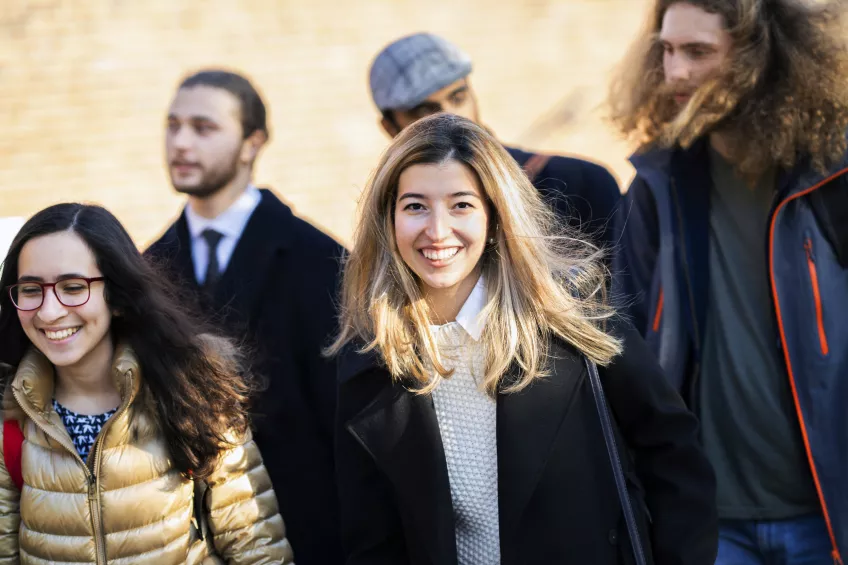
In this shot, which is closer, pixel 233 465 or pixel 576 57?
pixel 233 465

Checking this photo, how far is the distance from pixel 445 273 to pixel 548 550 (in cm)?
72

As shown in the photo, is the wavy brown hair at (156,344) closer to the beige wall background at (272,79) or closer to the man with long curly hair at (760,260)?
the man with long curly hair at (760,260)

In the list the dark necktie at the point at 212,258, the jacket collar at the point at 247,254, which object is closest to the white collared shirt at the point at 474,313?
the jacket collar at the point at 247,254

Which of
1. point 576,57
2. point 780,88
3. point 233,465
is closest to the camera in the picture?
point 233,465

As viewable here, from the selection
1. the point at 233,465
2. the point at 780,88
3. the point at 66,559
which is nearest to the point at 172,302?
the point at 233,465

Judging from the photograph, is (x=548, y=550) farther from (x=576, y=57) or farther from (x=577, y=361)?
(x=576, y=57)

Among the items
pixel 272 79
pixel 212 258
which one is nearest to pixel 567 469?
pixel 212 258

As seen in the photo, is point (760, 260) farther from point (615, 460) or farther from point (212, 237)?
point (212, 237)

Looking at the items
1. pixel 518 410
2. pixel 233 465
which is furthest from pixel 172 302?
pixel 518 410

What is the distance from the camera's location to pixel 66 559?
8.87ft

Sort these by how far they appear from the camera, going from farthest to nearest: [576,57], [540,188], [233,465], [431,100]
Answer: [576,57], [431,100], [540,188], [233,465]

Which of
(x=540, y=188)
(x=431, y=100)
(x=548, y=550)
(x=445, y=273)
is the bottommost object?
(x=548, y=550)

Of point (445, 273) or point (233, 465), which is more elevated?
point (445, 273)

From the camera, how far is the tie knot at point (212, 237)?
391 centimetres
